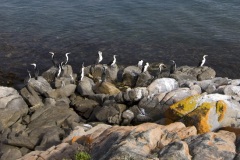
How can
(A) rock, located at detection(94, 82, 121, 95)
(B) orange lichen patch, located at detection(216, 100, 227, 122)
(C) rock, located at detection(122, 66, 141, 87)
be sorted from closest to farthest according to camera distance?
(B) orange lichen patch, located at detection(216, 100, 227, 122) < (A) rock, located at detection(94, 82, 121, 95) < (C) rock, located at detection(122, 66, 141, 87)

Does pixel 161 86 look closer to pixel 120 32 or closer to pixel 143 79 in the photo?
pixel 143 79

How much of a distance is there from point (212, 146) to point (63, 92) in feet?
63.1

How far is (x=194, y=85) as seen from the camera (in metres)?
27.2

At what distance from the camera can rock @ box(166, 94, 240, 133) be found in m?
17.7

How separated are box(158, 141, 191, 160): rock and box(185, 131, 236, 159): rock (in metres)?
0.62

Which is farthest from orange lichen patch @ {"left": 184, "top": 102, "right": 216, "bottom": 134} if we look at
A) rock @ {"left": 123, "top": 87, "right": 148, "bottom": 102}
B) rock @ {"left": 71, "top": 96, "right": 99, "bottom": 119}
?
rock @ {"left": 71, "top": 96, "right": 99, "bottom": 119}

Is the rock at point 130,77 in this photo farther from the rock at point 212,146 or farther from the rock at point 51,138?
the rock at point 212,146

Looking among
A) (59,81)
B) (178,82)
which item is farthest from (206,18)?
(59,81)

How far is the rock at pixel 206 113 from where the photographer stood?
696 inches

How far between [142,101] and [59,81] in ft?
30.5

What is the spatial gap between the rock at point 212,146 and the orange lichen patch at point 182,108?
231 inches

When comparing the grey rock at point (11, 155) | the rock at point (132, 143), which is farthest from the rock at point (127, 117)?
the rock at point (132, 143)

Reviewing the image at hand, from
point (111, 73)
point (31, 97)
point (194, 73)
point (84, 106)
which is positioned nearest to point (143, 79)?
point (111, 73)

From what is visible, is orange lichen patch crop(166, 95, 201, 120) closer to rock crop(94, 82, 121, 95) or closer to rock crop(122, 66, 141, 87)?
rock crop(94, 82, 121, 95)
